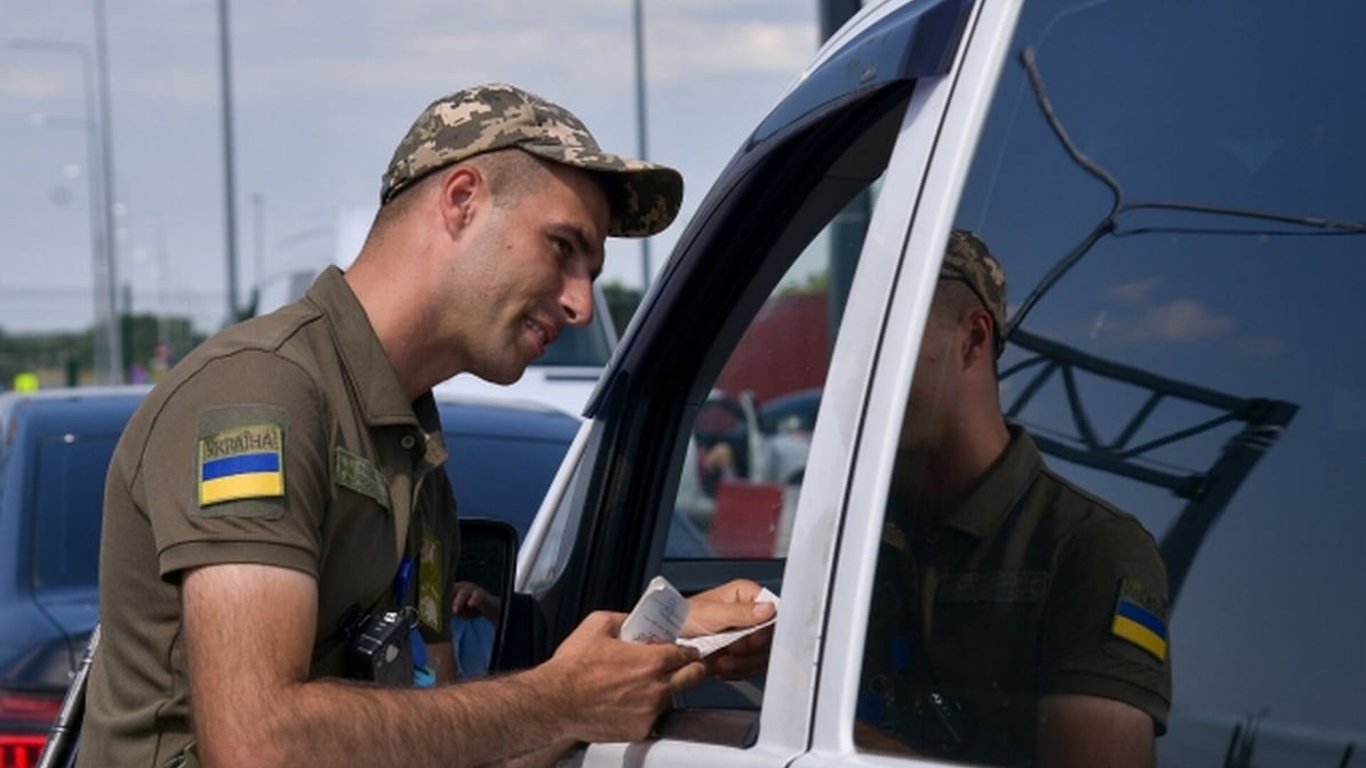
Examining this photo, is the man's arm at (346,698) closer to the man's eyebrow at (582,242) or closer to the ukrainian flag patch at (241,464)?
the ukrainian flag patch at (241,464)

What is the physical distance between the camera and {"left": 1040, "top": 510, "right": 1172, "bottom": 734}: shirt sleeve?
1669 mm

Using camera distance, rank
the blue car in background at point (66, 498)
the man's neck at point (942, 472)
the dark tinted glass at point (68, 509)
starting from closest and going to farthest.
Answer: the man's neck at point (942, 472)
the blue car in background at point (66, 498)
the dark tinted glass at point (68, 509)

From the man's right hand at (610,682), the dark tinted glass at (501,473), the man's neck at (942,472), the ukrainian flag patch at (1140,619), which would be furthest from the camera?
the dark tinted glass at (501,473)

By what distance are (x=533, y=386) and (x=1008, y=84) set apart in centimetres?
812

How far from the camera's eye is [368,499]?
92.7 inches

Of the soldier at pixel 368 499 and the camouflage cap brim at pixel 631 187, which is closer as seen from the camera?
the soldier at pixel 368 499

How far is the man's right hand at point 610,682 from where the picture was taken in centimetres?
227

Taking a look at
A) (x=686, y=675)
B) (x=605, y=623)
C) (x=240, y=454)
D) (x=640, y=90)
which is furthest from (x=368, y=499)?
(x=640, y=90)

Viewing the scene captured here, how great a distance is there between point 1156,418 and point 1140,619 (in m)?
0.16

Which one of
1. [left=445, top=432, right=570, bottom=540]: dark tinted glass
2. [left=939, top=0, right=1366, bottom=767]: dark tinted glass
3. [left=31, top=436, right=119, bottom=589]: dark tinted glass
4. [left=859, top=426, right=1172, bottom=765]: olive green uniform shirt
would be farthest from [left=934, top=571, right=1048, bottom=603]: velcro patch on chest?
[left=31, top=436, right=119, bottom=589]: dark tinted glass

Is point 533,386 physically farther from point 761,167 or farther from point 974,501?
point 974,501

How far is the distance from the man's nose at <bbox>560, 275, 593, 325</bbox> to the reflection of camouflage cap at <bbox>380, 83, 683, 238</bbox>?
0.12 meters

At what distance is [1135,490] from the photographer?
1.72 meters

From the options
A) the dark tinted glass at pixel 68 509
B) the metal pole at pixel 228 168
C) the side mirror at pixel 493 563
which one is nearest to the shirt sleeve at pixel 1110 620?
the side mirror at pixel 493 563
